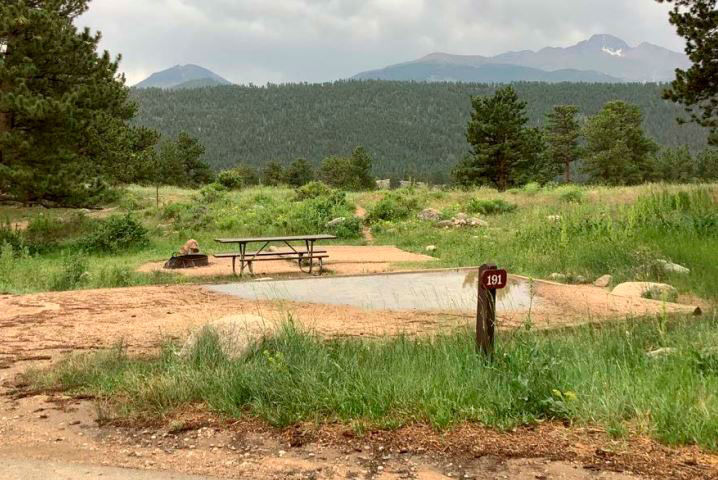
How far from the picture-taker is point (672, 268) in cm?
928

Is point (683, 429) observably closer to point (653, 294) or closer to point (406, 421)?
point (406, 421)

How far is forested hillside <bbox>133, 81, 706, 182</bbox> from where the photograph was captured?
121 m

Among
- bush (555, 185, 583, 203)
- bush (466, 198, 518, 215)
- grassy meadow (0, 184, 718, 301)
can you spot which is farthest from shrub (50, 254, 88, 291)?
bush (555, 185, 583, 203)

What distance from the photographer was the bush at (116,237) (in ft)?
54.3

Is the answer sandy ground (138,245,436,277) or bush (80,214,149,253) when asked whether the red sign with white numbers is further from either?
bush (80,214,149,253)

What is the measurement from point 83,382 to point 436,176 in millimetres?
96041

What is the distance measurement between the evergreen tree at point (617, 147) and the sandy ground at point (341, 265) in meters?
42.1

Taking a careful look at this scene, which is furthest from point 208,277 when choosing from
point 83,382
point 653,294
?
point 653,294

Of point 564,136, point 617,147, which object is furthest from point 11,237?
point 564,136

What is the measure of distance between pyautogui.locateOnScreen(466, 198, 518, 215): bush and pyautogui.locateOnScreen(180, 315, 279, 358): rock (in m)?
15.8

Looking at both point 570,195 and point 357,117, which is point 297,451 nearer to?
point 570,195

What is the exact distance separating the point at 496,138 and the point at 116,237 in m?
28.1

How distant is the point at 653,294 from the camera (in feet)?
25.8

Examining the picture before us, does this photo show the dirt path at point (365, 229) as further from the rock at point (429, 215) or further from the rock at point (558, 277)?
the rock at point (558, 277)
